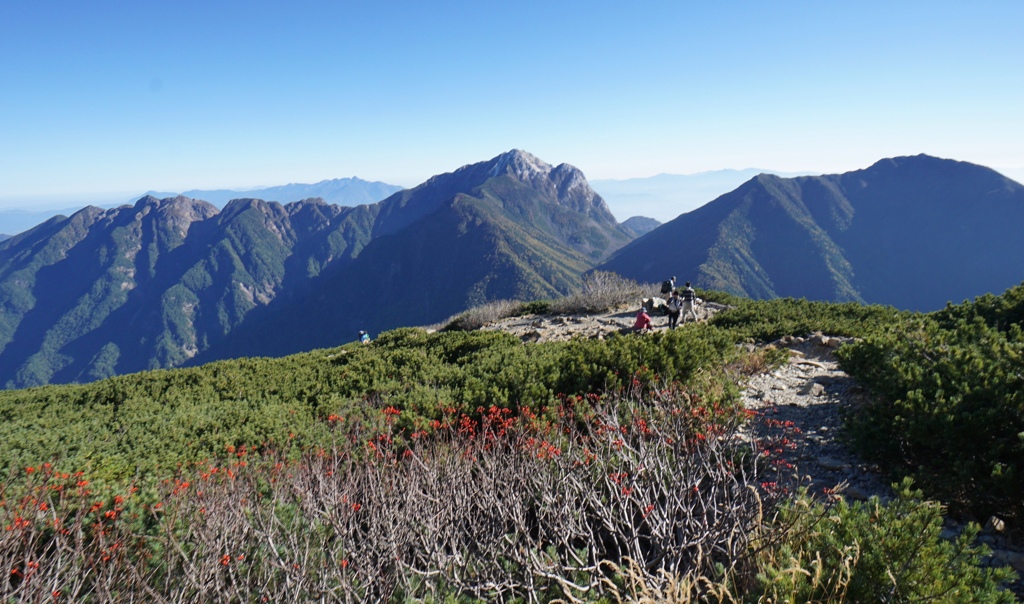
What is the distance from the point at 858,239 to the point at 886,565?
17417 centimetres

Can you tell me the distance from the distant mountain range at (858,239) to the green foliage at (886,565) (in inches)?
4709

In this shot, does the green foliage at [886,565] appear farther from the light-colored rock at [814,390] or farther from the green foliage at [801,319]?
the green foliage at [801,319]

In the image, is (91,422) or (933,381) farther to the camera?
(91,422)

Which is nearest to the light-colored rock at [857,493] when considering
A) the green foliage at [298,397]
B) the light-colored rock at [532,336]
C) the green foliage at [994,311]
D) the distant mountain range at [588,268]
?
the green foliage at [298,397]

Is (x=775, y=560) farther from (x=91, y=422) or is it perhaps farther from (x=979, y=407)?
(x=91, y=422)

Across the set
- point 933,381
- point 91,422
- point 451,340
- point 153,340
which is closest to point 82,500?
point 91,422

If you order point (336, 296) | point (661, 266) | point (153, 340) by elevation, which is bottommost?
point (153, 340)

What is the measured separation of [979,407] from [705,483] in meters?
2.29

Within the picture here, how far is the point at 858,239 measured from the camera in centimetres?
14300

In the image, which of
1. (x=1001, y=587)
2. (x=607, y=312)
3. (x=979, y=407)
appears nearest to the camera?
(x=1001, y=587)

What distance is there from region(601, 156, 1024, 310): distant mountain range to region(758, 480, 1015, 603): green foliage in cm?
11960

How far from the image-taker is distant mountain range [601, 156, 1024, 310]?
400 feet

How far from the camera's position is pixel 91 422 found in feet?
26.3

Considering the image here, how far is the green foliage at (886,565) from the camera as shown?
2.38 metres
